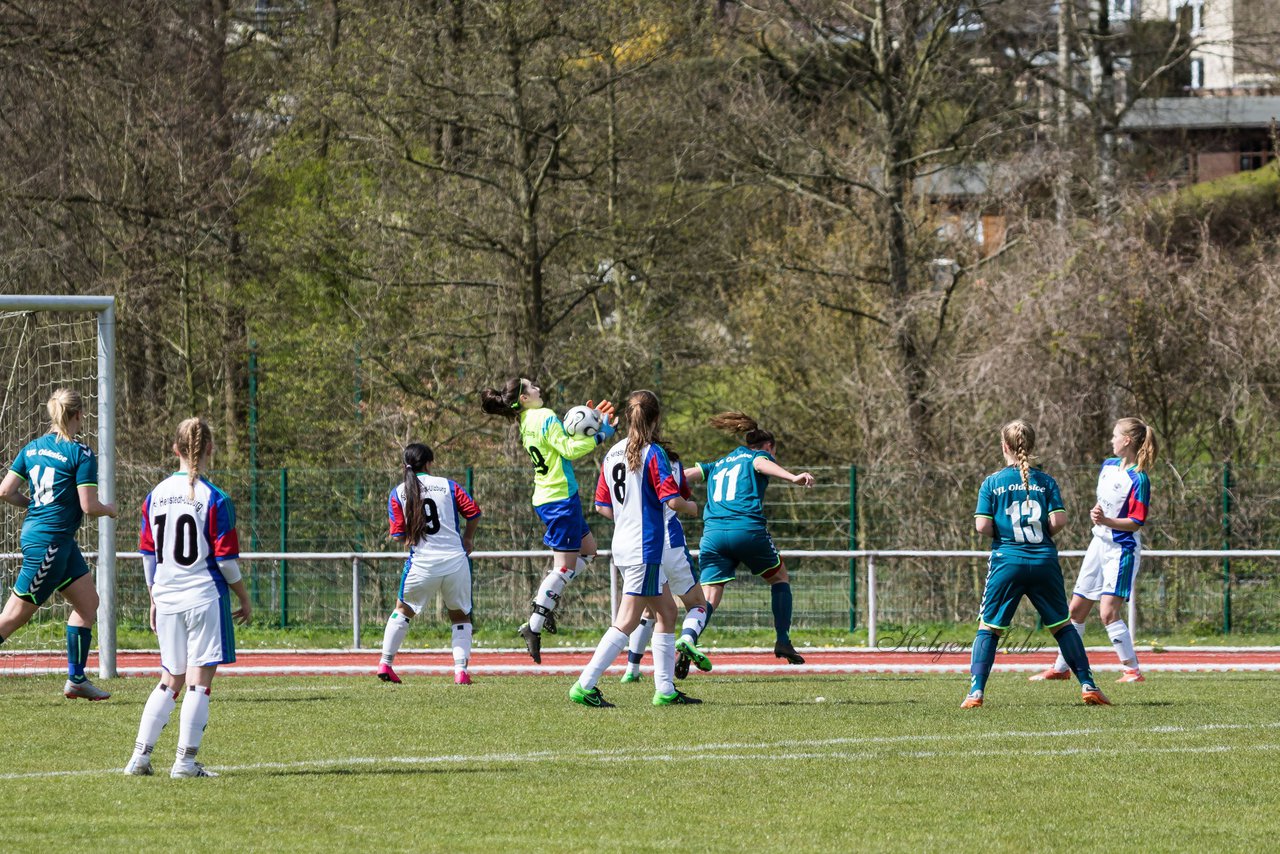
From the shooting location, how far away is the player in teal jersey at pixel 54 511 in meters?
11.4

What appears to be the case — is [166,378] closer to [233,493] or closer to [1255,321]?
[233,493]

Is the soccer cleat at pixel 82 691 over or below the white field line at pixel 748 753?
below

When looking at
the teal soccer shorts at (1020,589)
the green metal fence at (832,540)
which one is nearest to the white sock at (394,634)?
the teal soccer shorts at (1020,589)

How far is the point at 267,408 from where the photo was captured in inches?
958

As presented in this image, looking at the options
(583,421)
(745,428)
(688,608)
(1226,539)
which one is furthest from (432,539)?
(1226,539)

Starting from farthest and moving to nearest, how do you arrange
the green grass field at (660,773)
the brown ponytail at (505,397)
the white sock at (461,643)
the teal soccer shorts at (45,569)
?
the brown ponytail at (505,397)
the white sock at (461,643)
the teal soccer shorts at (45,569)
the green grass field at (660,773)

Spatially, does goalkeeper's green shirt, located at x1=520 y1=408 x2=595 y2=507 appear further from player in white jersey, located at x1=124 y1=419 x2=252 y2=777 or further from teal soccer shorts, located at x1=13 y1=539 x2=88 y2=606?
player in white jersey, located at x1=124 y1=419 x2=252 y2=777

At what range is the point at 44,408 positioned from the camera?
1600 cm

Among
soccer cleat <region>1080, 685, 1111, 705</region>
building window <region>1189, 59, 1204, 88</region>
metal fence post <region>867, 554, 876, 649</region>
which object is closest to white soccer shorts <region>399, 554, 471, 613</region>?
soccer cleat <region>1080, 685, 1111, 705</region>

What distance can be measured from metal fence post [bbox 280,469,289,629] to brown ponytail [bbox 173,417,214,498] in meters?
12.5

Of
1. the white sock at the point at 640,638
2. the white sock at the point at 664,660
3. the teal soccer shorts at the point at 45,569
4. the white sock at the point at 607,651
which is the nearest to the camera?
the white sock at the point at 607,651

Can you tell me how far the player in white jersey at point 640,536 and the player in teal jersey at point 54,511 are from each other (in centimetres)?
355

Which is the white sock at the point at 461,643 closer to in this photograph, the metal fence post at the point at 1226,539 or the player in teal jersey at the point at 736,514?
the player in teal jersey at the point at 736,514

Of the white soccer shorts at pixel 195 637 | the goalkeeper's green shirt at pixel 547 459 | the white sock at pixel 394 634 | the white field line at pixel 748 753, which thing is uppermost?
the goalkeeper's green shirt at pixel 547 459
